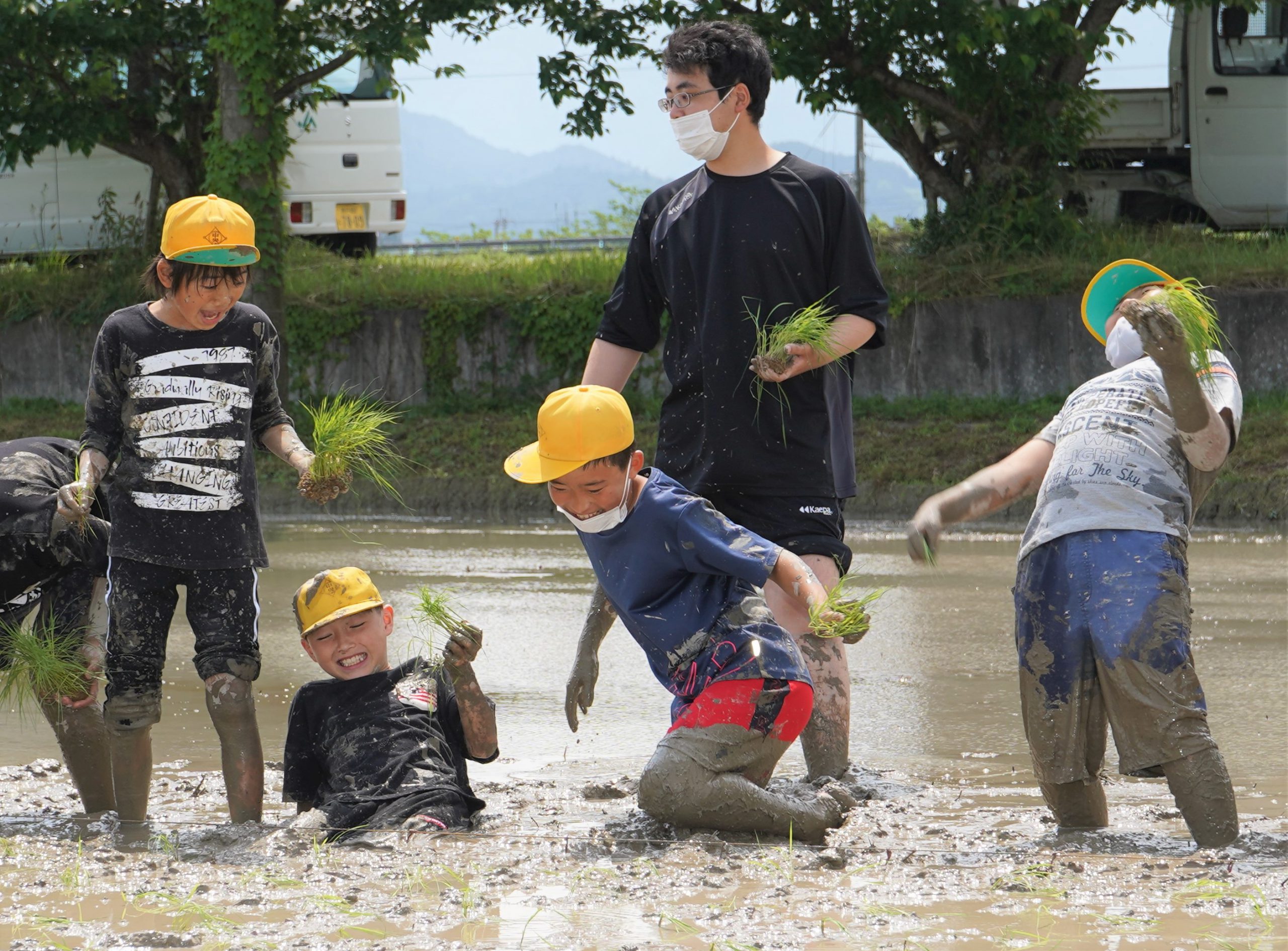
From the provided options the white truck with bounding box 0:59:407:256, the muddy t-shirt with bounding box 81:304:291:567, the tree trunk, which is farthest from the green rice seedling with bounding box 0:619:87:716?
the white truck with bounding box 0:59:407:256

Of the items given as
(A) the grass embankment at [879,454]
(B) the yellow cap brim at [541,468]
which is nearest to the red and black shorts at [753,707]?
(B) the yellow cap brim at [541,468]

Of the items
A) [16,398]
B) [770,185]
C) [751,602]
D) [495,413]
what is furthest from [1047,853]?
[16,398]

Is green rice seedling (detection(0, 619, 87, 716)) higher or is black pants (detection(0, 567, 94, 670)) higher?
black pants (detection(0, 567, 94, 670))

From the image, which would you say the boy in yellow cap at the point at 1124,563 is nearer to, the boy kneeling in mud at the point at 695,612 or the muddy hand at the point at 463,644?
the boy kneeling in mud at the point at 695,612

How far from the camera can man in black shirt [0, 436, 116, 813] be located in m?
4.14

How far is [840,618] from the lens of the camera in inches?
141

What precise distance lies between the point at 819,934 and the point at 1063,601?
117cm

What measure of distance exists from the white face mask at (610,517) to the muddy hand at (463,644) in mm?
371

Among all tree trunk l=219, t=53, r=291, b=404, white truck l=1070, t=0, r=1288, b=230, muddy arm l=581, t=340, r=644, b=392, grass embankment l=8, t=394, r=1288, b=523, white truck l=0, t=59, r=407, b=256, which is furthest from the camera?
white truck l=0, t=59, r=407, b=256

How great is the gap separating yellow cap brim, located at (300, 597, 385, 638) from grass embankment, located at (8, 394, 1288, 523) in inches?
265

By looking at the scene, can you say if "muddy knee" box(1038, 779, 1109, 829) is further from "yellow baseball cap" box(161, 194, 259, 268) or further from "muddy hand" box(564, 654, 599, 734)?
"yellow baseball cap" box(161, 194, 259, 268)

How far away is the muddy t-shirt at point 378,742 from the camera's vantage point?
402 centimetres

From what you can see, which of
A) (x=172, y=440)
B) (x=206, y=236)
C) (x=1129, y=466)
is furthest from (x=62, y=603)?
(x=1129, y=466)

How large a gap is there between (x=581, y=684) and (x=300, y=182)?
38.0 ft
